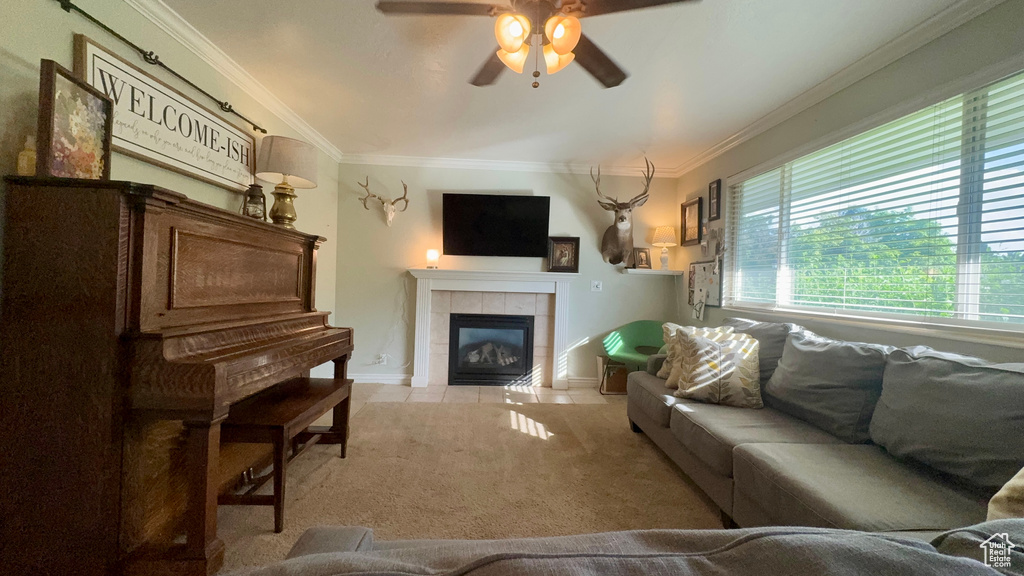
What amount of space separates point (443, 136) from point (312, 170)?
126 centimetres

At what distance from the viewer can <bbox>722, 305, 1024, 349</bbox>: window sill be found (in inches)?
58.8

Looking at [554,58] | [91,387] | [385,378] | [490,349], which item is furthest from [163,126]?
[490,349]

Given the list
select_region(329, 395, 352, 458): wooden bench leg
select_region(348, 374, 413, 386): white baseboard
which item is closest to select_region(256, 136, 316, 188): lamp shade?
select_region(329, 395, 352, 458): wooden bench leg

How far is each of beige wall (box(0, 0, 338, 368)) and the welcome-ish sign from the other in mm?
53

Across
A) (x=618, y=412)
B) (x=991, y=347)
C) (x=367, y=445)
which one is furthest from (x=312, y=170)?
(x=991, y=347)

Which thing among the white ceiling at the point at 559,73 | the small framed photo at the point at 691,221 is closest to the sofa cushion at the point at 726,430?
the white ceiling at the point at 559,73

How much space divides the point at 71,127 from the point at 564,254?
3388 mm

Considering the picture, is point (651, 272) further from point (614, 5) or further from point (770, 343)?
point (614, 5)

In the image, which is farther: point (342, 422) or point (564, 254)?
point (564, 254)

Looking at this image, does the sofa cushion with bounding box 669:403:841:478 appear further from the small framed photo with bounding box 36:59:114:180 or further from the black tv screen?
the small framed photo with bounding box 36:59:114:180

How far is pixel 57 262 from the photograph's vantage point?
47.3 inches

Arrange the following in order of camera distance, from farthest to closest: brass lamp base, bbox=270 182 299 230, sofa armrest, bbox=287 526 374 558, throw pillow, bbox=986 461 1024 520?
brass lamp base, bbox=270 182 299 230 < throw pillow, bbox=986 461 1024 520 < sofa armrest, bbox=287 526 374 558

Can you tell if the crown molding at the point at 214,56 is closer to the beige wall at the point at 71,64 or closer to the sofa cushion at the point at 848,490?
the beige wall at the point at 71,64

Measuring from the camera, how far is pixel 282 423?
5.24 feet
